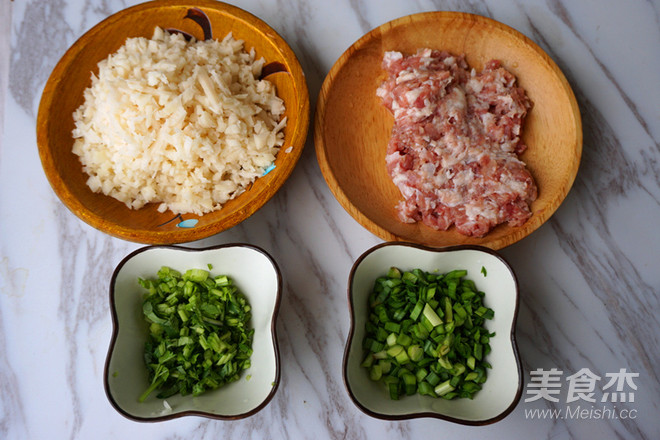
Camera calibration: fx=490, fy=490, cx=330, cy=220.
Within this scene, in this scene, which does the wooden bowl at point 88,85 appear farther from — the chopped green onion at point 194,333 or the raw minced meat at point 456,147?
the raw minced meat at point 456,147

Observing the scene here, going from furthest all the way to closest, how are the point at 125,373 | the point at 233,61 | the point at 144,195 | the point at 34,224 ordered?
the point at 34,224, the point at 233,61, the point at 144,195, the point at 125,373

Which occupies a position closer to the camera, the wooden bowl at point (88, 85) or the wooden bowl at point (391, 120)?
the wooden bowl at point (88, 85)

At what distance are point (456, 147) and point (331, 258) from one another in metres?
0.61

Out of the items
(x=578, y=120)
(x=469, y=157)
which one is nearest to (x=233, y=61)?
(x=469, y=157)

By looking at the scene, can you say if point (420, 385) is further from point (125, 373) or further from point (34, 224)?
point (34, 224)

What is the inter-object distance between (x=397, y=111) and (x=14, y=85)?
5.21ft

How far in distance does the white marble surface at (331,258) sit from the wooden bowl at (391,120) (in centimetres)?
15

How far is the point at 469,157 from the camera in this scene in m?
1.75

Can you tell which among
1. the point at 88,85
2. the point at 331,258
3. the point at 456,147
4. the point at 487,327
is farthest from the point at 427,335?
the point at 88,85

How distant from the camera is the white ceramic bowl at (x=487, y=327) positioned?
4.77 ft

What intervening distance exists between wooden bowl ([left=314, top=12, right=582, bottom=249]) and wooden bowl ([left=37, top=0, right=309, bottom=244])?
0.14 m

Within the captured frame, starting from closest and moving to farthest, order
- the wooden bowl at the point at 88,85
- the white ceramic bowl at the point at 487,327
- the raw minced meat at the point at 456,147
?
the white ceramic bowl at the point at 487,327
the wooden bowl at the point at 88,85
the raw minced meat at the point at 456,147

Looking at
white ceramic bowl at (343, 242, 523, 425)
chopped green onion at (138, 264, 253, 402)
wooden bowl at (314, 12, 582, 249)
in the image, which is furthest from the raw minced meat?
chopped green onion at (138, 264, 253, 402)

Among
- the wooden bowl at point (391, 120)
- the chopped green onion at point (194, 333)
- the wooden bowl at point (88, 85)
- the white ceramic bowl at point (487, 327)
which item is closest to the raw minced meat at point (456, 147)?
the wooden bowl at point (391, 120)
